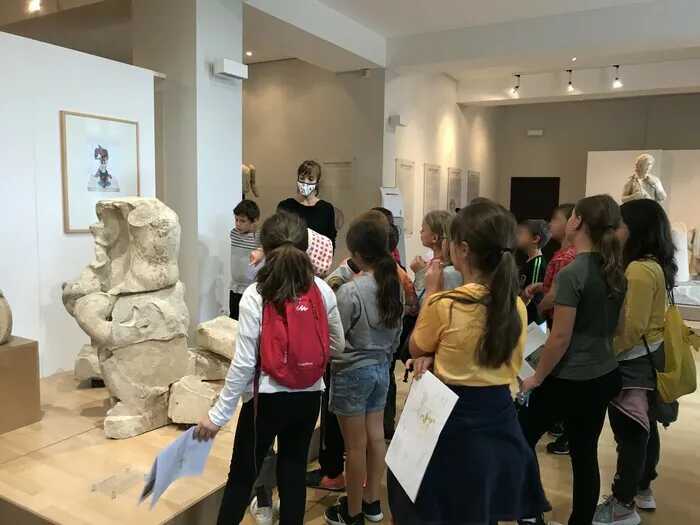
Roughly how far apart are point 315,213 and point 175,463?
2.53 metres

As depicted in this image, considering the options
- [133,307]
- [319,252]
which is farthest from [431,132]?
[133,307]

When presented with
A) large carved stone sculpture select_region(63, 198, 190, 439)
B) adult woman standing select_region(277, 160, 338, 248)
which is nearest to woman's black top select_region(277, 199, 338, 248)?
adult woman standing select_region(277, 160, 338, 248)

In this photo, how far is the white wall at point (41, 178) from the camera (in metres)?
3.35

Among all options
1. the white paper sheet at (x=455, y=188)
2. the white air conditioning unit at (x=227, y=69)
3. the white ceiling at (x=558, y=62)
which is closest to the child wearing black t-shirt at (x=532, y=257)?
the white air conditioning unit at (x=227, y=69)

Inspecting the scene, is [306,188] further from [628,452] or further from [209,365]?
[628,452]

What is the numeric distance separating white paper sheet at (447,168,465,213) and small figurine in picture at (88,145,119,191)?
539cm

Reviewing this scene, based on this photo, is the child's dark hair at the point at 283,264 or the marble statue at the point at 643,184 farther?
the marble statue at the point at 643,184

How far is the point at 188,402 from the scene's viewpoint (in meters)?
2.88

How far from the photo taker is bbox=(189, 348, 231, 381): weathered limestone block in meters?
3.58

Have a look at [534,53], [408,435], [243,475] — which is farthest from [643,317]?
[534,53]

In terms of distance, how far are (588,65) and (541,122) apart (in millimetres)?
2549

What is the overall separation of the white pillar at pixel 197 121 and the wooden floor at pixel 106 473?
129 centimetres

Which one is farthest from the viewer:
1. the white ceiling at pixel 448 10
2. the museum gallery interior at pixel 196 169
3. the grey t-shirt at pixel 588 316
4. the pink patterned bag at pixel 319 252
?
the white ceiling at pixel 448 10

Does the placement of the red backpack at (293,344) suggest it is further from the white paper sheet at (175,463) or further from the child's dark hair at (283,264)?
the white paper sheet at (175,463)
